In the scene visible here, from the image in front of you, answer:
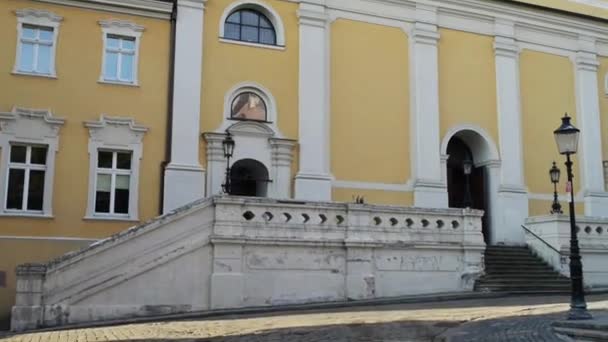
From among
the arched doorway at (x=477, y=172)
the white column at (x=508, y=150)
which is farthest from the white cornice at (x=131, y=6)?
the white column at (x=508, y=150)

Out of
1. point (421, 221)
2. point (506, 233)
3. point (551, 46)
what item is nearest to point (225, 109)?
point (421, 221)

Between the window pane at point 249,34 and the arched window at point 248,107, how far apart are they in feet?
6.16

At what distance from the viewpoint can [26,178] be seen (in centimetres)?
1855

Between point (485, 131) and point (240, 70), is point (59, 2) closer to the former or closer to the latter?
point (240, 70)

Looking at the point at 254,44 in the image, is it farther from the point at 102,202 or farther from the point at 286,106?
the point at 102,202

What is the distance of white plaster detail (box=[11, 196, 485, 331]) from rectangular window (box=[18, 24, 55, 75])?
24.0ft

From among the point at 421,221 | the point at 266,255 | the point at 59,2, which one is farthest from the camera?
the point at 59,2

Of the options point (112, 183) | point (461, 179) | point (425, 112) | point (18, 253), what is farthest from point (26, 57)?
point (461, 179)

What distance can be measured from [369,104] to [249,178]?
4.90 meters

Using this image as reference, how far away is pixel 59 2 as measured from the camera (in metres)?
19.5

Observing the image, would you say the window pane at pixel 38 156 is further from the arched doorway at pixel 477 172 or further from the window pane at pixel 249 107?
the arched doorway at pixel 477 172

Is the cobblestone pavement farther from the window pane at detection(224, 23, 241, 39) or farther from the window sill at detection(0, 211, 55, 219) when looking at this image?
the window pane at detection(224, 23, 241, 39)

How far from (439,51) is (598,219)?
7969 millimetres

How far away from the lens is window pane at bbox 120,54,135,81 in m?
20.1
